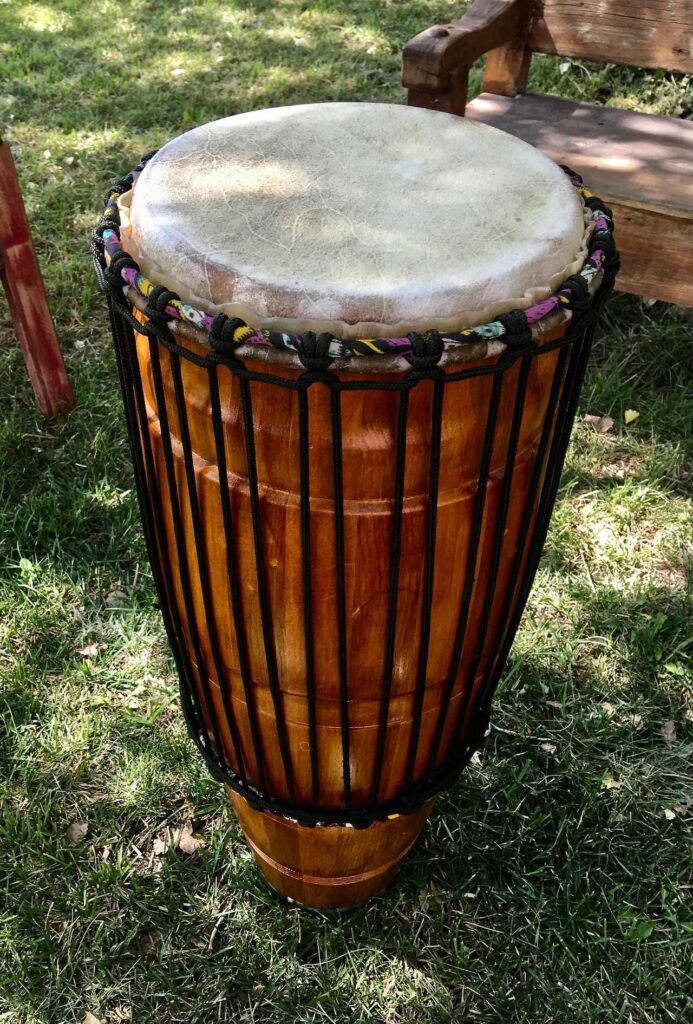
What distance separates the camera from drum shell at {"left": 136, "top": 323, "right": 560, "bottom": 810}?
0.99 metres

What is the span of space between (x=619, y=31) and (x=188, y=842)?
2.57 meters

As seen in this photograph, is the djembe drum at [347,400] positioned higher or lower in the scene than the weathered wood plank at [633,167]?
higher

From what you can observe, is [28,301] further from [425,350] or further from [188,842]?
[425,350]

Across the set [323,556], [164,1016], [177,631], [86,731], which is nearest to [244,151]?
[323,556]

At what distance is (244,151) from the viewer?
116 centimetres

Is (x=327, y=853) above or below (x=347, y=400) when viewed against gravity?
below

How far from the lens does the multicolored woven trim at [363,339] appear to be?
2.91 feet

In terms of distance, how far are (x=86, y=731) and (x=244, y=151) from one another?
48.2 inches

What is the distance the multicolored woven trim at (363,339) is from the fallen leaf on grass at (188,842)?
112 centimetres

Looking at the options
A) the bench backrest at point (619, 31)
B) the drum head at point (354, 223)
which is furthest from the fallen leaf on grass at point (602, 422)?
the drum head at point (354, 223)

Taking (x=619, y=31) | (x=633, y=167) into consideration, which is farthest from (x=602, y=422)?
(x=619, y=31)

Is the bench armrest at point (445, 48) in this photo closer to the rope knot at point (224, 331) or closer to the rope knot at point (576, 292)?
the rope knot at point (576, 292)

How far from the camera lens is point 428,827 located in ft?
5.77

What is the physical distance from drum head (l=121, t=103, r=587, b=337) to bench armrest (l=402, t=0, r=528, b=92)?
1119 mm
